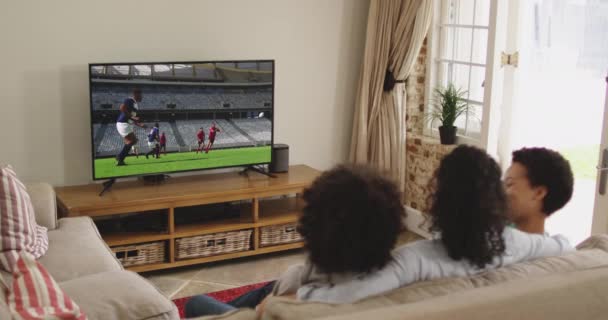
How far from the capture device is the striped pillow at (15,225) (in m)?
3.10

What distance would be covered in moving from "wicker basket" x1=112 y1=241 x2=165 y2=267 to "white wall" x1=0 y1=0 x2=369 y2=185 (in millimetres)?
610

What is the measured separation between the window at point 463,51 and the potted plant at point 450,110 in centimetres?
5

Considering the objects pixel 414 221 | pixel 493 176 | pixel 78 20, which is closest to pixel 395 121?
pixel 414 221

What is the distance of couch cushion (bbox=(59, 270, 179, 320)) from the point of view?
261cm

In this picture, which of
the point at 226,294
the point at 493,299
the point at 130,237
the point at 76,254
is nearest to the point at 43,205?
the point at 76,254

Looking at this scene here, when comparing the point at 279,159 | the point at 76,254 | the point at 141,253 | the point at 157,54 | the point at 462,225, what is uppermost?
the point at 157,54

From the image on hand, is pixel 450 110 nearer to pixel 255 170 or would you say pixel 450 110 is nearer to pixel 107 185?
A: pixel 255 170

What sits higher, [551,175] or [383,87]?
[383,87]

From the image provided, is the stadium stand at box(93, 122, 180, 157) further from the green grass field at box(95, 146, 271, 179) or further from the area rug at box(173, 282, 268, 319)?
the area rug at box(173, 282, 268, 319)

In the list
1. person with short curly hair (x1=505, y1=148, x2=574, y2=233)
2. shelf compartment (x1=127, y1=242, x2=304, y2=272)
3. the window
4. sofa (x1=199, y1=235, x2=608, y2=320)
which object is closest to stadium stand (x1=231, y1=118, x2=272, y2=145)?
shelf compartment (x1=127, y1=242, x2=304, y2=272)

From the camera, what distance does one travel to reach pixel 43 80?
432 cm

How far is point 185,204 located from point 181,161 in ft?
1.10

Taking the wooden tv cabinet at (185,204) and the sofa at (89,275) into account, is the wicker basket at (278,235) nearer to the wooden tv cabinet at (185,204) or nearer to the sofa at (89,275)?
the wooden tv cabinet at (185,204)

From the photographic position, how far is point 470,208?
186 cm
